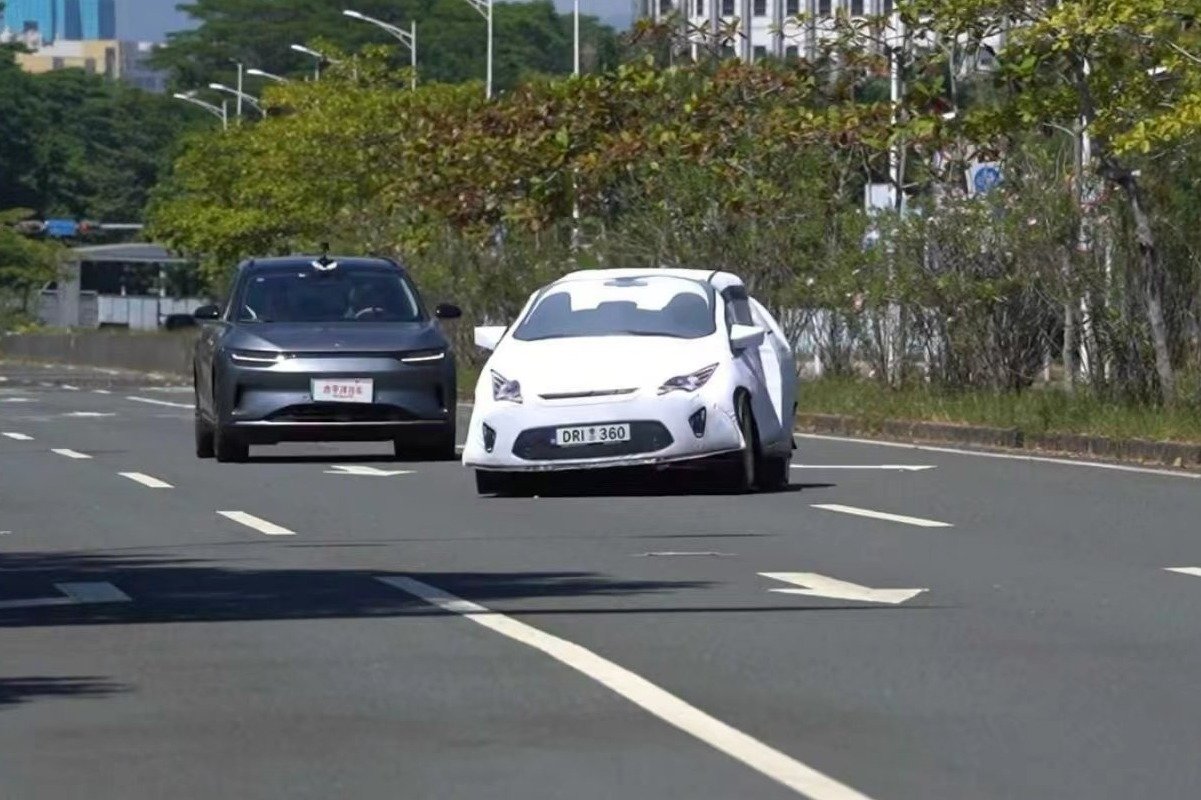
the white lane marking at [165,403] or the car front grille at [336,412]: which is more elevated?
the car front grille at [336,412]

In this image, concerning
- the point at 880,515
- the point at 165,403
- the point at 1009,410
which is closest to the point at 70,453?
the point at 1009,410

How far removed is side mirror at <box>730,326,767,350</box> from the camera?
62.2 feet

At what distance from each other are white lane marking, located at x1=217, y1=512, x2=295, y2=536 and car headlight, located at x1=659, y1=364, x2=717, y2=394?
8.59 ft

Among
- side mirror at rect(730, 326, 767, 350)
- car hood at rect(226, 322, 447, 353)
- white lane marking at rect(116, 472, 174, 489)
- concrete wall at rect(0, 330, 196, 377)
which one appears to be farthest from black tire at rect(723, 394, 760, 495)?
concrete wall at rect(0, 330, 196, 377)

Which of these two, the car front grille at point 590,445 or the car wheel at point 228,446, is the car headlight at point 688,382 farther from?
the car wheel at point 228,446

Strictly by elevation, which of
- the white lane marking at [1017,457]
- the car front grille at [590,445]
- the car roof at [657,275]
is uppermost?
the car roof at [657,275]

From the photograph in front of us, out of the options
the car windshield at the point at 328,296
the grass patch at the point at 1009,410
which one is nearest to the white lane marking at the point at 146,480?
the car windshield at the point at 328,296

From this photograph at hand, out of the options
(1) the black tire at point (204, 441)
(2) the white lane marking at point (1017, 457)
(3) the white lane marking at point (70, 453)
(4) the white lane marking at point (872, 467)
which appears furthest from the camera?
(3) the white lane marking at point (70, 453)

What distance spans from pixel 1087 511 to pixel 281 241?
2171 inches

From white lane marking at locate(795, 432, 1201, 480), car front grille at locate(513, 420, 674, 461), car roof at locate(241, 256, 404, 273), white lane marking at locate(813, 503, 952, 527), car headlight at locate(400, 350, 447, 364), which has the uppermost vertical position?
car roof at locate(241, 256, 404, 273)

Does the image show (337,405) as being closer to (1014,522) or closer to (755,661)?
(1014,522)

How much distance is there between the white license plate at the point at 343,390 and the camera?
2252 cm

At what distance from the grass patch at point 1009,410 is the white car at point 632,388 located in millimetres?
4414

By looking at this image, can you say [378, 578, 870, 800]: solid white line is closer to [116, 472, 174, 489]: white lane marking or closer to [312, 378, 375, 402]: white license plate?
[116, 472, 174, 489]: white lane marking
